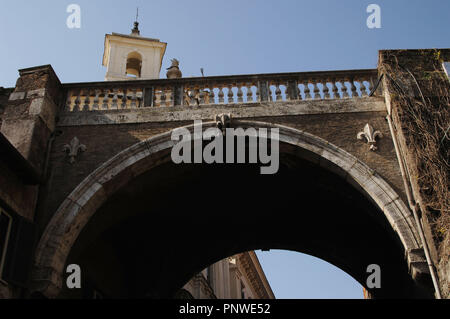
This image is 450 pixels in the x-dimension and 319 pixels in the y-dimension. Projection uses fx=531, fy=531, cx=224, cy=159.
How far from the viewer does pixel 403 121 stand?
29.6 feet

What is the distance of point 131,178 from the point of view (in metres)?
9.62

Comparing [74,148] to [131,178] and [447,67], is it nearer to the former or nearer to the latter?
[131,178]

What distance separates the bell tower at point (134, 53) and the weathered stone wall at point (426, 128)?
15.0 m

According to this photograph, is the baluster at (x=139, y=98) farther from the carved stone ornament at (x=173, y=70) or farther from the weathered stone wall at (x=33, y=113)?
the carved stone ornament at (x=173, y=70)

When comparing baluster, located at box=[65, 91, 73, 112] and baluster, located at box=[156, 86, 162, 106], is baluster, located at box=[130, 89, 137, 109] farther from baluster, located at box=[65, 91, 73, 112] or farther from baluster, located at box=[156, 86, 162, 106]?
baluster, located at box=[65, 91, 73, 112]

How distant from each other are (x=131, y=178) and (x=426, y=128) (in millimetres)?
5185

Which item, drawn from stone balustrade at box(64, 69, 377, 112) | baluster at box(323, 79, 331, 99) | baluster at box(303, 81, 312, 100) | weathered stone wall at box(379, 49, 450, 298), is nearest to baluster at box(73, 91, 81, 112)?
stone balustrade at box(64, 69, 377, 112)

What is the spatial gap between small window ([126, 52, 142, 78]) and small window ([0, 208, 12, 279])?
16.7 m

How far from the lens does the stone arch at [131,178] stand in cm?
835

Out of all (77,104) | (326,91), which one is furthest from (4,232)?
(326,91)

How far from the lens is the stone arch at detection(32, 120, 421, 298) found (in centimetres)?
835

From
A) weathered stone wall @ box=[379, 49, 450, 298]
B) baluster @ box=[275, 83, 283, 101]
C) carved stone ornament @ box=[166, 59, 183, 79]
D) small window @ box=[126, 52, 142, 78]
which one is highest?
small window @ box=[126, 52, 142, 78]
